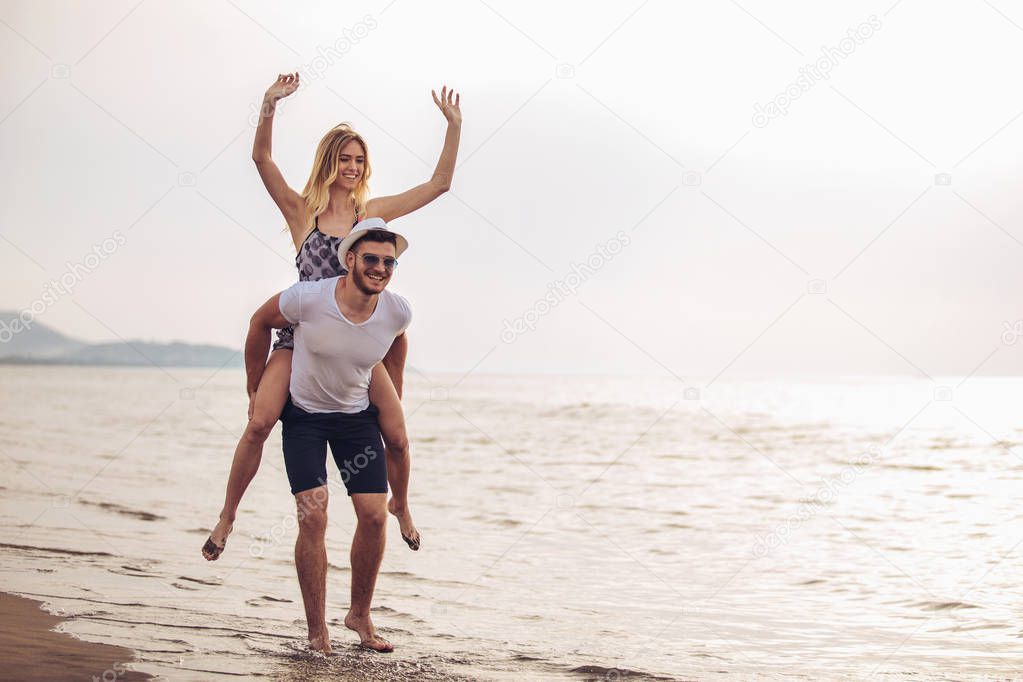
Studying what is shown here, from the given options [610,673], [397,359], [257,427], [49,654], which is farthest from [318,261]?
[610,673]

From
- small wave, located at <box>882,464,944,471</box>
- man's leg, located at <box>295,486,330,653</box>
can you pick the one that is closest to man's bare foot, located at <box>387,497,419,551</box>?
man's leg, located at <box>295,486,330,653</box>

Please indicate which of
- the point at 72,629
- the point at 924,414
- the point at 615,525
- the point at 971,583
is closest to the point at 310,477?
the point at 72,629

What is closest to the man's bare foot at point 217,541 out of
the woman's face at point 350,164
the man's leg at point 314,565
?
the man's leg at point 314,565

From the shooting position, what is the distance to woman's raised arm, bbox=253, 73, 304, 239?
15.3ft

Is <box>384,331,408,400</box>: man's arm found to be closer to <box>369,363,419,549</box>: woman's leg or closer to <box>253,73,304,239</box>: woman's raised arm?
<box>369,363,419,549</box>: woman's leg

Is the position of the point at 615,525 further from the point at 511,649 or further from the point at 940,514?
the point at 511,649

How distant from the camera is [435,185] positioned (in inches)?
193

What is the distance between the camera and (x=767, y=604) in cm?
646

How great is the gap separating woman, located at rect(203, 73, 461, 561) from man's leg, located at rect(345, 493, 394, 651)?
252 mm

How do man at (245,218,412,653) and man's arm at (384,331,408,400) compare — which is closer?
man at (245,218,412,653)

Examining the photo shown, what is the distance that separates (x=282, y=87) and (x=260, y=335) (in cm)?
117

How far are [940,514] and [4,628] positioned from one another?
9.17m

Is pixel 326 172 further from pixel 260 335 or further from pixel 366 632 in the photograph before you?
pixel 366 632

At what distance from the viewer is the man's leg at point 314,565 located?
4.48 metres
